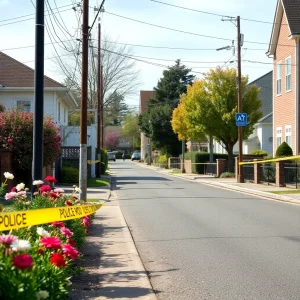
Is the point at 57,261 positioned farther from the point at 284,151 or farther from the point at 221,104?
the point at 221,104

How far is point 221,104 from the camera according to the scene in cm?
3947

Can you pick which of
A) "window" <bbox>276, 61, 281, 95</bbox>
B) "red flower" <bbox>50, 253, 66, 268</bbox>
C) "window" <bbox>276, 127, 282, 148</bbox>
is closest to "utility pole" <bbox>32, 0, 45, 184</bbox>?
"red flower" <bbox>50, 253, 66, 268</bbox>

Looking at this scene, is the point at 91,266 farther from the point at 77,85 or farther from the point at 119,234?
the point at 77,85

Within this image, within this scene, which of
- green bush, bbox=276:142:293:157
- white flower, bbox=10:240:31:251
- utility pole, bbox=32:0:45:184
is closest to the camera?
white flower, bbox=10:240:31:251

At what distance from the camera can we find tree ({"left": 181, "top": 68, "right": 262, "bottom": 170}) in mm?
39375

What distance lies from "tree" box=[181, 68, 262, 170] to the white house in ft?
32.1

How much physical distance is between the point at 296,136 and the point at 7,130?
641 inches

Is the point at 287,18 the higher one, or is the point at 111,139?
the point at 287,18

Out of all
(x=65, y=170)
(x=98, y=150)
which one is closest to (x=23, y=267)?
(x=65, y=170)

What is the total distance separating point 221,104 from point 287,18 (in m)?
9.45

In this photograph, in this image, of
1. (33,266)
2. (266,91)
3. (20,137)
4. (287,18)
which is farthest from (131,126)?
(33,266)

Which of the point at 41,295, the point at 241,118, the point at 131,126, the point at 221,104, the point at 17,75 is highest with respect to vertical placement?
the point at 131,126

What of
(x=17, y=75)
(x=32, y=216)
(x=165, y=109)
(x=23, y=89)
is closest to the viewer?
(x=32, y=216)

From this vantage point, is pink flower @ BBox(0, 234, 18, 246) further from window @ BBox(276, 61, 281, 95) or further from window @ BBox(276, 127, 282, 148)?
window @ BBox(276, 61, 281, 95)
